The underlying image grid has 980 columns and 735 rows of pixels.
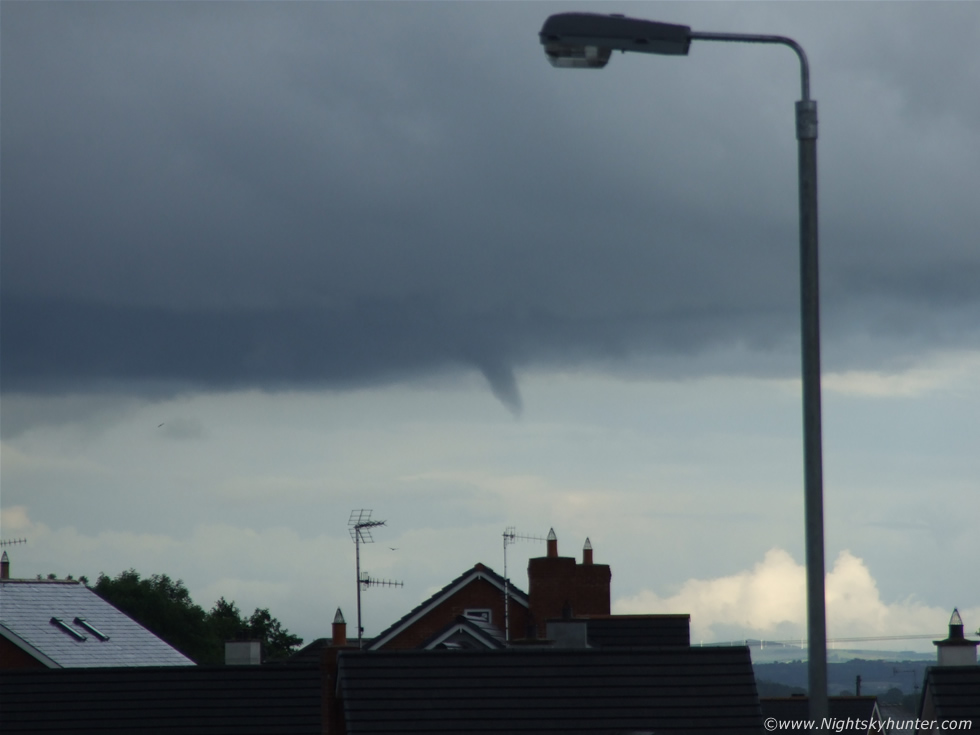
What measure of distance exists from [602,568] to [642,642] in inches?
A: 186

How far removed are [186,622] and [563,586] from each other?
236 feet

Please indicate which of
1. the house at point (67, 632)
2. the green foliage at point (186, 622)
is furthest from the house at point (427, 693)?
the green foliage at point (186, 622)

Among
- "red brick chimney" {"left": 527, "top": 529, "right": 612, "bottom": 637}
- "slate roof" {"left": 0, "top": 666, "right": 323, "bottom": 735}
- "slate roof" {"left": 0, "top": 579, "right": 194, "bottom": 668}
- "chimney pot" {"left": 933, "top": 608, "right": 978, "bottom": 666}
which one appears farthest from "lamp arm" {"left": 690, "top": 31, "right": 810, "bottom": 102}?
"slate roof" {"left": 0, "top": 579, "right": 194, "bottom": 668}

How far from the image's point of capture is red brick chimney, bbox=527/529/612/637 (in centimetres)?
4003

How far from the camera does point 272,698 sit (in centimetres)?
3075

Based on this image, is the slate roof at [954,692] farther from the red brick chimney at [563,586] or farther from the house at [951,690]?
the red brick chimney at [563,586]

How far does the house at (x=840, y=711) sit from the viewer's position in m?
35.1

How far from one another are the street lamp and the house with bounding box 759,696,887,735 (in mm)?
23712

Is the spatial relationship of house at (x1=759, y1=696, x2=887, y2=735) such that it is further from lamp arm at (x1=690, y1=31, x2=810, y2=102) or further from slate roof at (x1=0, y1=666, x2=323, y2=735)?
lamp arm at (x1=690, y1=31, x2=810, y2=102)

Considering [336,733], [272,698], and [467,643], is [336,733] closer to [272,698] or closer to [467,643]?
[272,698]

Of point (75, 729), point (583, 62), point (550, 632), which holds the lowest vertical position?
point (75, 729)

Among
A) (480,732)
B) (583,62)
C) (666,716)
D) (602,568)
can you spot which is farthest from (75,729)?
(583,62)

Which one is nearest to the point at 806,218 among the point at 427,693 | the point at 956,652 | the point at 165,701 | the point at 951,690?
→ the point at 427,693

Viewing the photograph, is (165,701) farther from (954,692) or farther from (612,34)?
(612,34)
